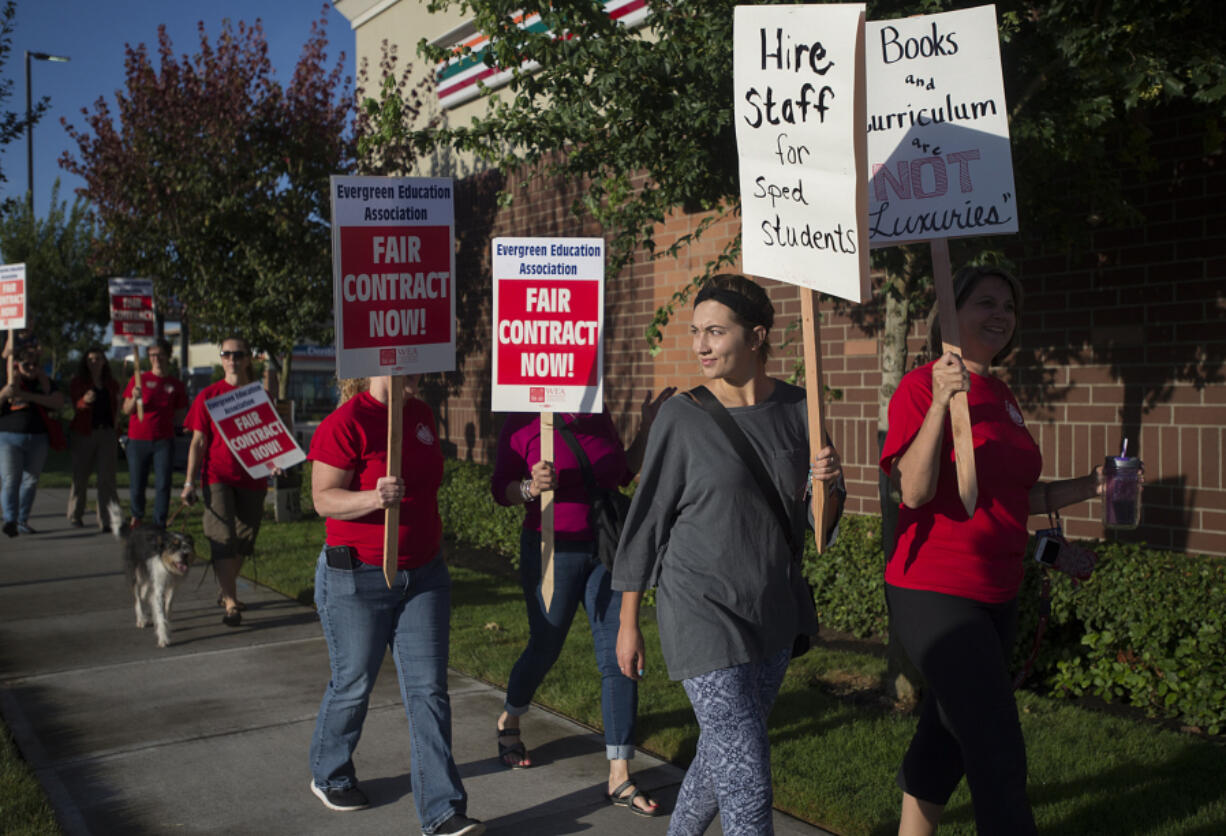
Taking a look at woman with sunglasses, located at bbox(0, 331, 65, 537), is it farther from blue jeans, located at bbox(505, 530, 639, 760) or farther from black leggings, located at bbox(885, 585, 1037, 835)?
black leggings, located at bbox(885, 585, 1037, 835)

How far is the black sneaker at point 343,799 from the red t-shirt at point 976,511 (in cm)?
250

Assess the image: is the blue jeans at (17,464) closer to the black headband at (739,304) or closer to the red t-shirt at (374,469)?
the red t-shirt at (374,469)

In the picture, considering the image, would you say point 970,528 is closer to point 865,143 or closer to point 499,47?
point 865,143

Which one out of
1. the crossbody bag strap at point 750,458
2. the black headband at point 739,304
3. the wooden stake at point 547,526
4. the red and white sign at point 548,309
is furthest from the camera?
the red and white sign at point 548,309

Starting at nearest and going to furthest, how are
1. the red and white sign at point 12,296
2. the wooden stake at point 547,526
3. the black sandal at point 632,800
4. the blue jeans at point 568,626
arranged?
the black sandal at point 632,800 < the blue jeans at point 568,626 < the wooden stake at point 547,526 < the red and white sign at point 12,296

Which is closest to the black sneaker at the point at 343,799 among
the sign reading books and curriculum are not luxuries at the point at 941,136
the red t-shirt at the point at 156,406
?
the sign reading books and curriculum are not luxuries at the point at 941,136

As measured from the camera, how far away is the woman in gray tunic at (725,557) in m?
3.28

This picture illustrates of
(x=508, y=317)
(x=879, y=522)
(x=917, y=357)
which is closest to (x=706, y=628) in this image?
(x=508, y=317)

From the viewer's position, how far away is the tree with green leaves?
128 feet

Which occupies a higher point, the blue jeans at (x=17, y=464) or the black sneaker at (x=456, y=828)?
the blue jeans at (x=17, y=464)

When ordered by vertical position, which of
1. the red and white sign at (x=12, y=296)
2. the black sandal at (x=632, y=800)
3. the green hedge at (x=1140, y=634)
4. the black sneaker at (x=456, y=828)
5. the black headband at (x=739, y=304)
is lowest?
the black sandal at (x=632, y=800)

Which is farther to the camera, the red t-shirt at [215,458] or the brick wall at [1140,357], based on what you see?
the red t-shirt at [215,458]

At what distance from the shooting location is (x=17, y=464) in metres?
12.3

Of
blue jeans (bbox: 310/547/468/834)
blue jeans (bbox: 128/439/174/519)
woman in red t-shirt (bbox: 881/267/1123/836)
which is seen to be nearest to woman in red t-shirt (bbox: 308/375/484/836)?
blue jeans (bbox: 310/547/468/834)
